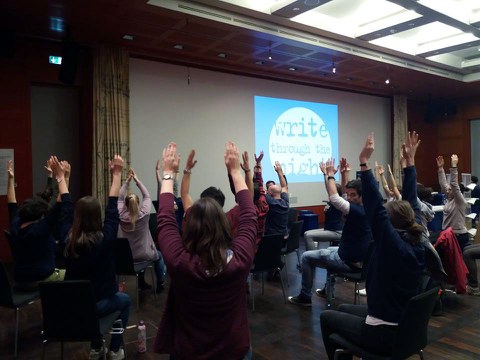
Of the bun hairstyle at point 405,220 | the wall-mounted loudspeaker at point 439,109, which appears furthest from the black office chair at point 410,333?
the wall-mounted loudspeaker at point 439,109

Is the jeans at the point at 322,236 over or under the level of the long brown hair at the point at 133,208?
under

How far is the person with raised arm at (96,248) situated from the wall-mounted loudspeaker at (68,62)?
Result: 3945 millimetres

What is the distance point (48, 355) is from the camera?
306 cm

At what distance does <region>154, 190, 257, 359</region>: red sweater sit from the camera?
1.44 metres

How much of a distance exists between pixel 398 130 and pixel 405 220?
9.60 meters

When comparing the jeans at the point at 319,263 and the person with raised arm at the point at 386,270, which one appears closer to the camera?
the person with raised arm at the point at 386,270

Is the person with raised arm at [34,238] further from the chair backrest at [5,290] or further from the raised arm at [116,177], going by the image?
the raised arm at [116,177]

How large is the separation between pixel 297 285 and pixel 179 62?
475 cm

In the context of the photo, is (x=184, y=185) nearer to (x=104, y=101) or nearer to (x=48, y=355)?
(x=48, y=355)

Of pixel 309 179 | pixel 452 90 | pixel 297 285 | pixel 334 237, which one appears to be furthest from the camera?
pixel 452 90

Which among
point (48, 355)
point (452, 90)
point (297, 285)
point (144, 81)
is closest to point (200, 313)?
point (48, 355)

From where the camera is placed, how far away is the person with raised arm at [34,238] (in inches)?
111

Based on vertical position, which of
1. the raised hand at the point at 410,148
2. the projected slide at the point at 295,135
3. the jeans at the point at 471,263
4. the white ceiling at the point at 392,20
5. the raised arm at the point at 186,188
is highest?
the white ceiling at the point at 392,20

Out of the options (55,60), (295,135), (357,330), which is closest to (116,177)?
(357,330)
